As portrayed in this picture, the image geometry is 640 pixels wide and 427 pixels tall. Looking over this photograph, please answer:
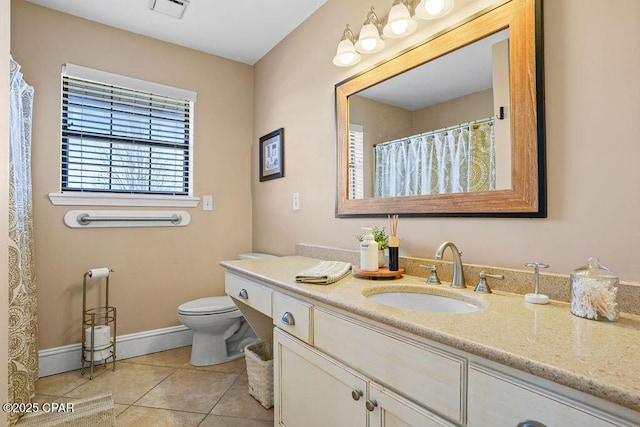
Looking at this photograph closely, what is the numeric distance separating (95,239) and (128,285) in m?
0.40

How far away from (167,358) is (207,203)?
3.94 ft

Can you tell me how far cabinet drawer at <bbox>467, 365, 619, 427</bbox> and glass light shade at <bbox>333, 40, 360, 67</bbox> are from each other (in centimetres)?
157

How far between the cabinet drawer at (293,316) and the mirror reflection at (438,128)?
28.2 inches

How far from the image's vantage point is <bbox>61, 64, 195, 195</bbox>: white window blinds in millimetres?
2289

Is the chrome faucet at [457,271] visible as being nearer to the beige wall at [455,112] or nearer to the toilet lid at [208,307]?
the beige wall at [455,112]

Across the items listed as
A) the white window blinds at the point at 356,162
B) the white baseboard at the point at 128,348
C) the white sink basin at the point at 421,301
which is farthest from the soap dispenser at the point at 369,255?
the white baseboard at the point at 128,348

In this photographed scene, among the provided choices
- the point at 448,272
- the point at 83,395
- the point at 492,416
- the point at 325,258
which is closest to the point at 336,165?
the point at 325,258

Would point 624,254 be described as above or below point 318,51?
below

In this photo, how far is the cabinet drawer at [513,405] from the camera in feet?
1.87

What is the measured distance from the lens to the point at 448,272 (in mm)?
1335

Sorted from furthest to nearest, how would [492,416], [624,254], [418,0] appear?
[418,0] → [624,254] → [492,416]

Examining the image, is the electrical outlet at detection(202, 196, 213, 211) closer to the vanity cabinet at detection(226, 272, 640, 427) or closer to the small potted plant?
the vanity cabinet at detection(226, 272, 640, 427)

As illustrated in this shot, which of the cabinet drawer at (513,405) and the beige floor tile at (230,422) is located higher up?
the cabinet drawer at (513,405)

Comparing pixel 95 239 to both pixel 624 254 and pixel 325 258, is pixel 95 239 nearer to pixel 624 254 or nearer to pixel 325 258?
pixel 325 258
